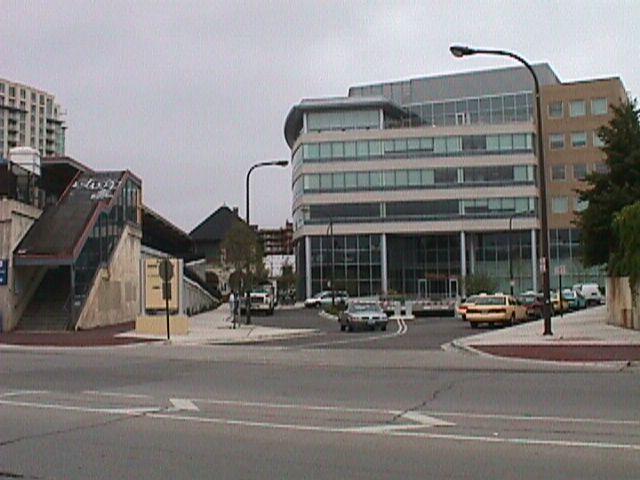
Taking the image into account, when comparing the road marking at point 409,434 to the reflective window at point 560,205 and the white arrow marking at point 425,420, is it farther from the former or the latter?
the reflective window at point 560,205

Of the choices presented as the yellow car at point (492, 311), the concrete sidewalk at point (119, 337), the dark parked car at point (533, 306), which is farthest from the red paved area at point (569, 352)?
the dark parked car at point (533, 306)

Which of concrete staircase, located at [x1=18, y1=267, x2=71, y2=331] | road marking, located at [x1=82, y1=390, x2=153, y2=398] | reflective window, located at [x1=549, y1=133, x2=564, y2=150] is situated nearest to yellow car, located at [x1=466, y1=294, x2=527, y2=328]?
concrete staircase, located at [x1=18, y1=267, x2=71, y2=331]

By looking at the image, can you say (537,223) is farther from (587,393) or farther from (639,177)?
(587,393)

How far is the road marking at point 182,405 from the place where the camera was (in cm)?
1261

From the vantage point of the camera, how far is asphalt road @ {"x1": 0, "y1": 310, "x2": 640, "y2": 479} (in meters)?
8.39

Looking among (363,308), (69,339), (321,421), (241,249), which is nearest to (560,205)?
(241,249)

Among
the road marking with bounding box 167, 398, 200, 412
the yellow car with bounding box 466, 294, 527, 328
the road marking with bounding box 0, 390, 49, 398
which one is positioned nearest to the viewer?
the road marking with bounding box 167, 398, 200, 412

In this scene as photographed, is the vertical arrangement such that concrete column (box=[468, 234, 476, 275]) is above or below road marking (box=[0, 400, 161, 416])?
above

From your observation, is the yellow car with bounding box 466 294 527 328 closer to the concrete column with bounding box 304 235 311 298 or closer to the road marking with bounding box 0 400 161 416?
the road marking with bounding box 0 400 161 416

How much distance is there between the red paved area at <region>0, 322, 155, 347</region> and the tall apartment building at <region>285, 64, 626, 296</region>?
177 ft

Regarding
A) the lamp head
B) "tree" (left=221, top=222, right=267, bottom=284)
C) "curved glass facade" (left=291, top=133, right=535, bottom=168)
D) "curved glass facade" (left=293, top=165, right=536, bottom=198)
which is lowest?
"tree" (left=221, top=222, right=267, bottom=284)

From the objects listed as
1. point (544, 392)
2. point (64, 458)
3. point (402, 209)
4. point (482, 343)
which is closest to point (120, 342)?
point (482, 343)

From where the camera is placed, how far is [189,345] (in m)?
30.1

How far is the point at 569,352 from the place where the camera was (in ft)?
73.8
